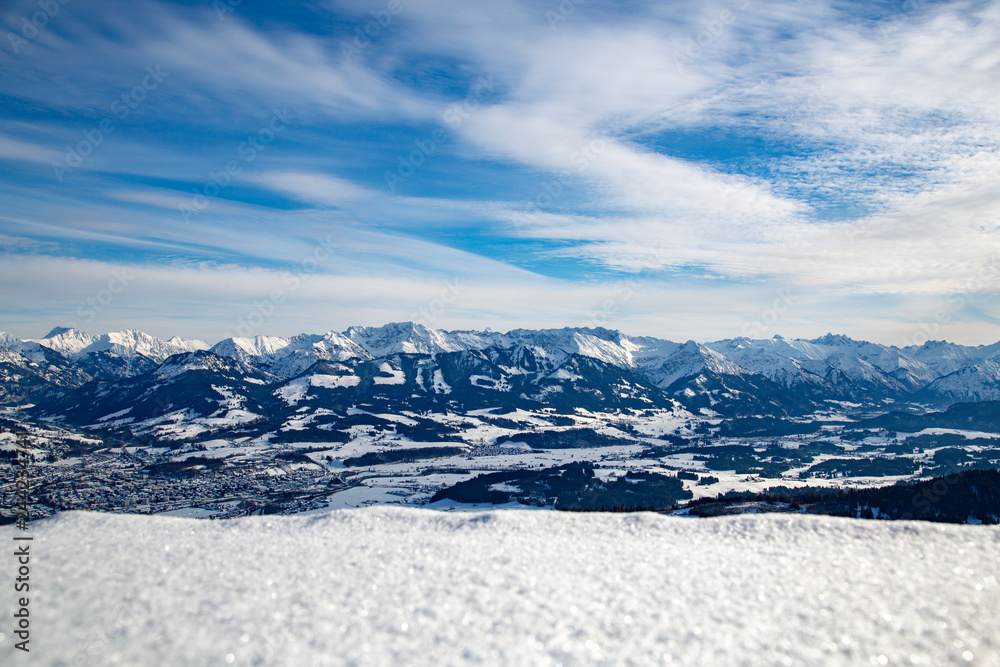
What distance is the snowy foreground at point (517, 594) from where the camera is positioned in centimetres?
1600

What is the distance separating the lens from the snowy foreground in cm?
1600

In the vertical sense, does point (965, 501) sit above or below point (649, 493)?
above

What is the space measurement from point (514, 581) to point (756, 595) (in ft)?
31.6

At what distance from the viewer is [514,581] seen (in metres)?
21.0

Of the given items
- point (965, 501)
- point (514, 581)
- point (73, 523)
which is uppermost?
point (514, 581)

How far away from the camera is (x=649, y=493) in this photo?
157m

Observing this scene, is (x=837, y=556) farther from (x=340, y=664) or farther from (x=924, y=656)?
(x=340, y=664)

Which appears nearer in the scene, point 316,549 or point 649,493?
point 316,549

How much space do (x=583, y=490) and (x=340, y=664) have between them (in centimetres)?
15726

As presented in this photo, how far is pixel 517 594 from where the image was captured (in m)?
19.7

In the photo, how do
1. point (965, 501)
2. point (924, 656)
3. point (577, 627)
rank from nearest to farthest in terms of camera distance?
A: point (924, 656) → point (577, 627) → point (965, 501)

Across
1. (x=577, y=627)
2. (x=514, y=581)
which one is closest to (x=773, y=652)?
(x=577, y=627)

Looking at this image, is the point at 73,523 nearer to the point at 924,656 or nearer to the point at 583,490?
the point at 924,656

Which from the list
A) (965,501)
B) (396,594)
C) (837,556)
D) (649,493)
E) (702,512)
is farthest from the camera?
(649,493)
